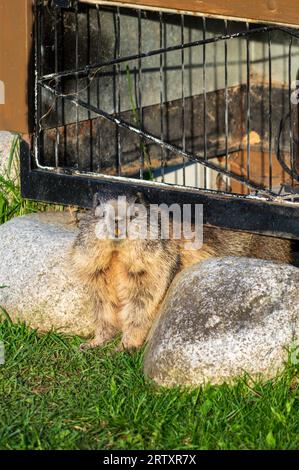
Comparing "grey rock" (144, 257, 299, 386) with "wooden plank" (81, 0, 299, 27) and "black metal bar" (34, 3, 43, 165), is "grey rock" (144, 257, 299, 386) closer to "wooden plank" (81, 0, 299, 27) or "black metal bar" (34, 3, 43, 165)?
Answer: "wooden plank" (81, 0, 299, 27)

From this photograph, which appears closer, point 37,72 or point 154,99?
point 37,72

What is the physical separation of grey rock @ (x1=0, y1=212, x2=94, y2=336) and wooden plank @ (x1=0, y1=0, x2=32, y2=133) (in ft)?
2.67

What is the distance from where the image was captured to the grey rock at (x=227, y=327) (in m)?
5.46

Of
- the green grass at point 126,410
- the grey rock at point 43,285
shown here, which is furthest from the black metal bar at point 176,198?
the green grass at point 126,410

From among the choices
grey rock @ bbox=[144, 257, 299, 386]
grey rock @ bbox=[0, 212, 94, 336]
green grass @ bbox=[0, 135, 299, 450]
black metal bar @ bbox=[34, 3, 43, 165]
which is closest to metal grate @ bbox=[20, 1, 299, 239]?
black metal bar @ bbox=[34, 3, 43, 165]

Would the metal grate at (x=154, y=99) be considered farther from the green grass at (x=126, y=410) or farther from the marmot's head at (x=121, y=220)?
the green grass at (x=126, y=410)

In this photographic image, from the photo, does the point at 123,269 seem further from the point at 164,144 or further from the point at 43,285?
the point at 164,144

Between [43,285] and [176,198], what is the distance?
1006 millimetres

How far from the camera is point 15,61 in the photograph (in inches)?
276

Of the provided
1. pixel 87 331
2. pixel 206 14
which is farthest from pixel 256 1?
pixel 87 331

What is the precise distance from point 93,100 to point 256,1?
79.9 inches

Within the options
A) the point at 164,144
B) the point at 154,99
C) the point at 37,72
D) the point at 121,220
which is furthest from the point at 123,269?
the point at 154,99

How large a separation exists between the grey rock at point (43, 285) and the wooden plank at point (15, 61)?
2.67ft
